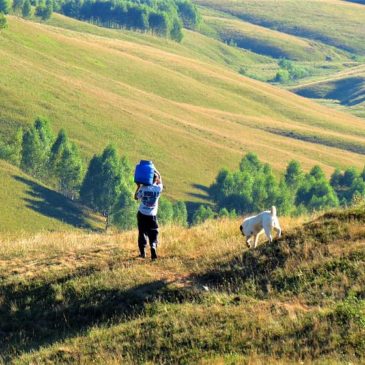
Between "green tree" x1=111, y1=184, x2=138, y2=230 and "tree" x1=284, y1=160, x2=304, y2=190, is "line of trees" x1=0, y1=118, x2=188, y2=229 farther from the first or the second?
"tree" x1=284, y1=160, x2=304, y2=190

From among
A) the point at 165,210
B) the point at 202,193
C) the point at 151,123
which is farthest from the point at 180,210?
→ the point at 151,123

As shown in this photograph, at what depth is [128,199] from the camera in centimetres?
14500

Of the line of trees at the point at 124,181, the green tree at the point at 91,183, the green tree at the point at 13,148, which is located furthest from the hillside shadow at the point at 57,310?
the green tree at the point at 91,183

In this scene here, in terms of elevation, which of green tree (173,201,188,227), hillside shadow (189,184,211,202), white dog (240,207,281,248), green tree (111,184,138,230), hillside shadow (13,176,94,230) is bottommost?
green tree (111,184,138,230)

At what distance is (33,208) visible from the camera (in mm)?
126250

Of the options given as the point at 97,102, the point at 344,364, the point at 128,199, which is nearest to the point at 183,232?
the point at 344,364

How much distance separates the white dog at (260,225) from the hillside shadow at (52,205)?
349ft

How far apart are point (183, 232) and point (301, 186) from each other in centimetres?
12946

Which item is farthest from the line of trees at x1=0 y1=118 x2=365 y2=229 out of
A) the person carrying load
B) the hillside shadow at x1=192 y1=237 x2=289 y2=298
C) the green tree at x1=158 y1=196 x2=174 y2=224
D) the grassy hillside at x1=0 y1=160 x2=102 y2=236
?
the hillside shadow at x1=192 y1=237 x2=289 y2=298

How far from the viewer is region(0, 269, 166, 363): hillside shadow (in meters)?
17.7

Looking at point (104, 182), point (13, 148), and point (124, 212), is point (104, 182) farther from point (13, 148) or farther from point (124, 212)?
point (13, 148)

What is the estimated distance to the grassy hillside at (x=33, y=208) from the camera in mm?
122250

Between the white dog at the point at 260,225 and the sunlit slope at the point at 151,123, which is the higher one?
the white dog at the point at 260,225

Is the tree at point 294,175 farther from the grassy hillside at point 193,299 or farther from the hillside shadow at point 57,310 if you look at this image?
the hillside shadow at point 57,310
